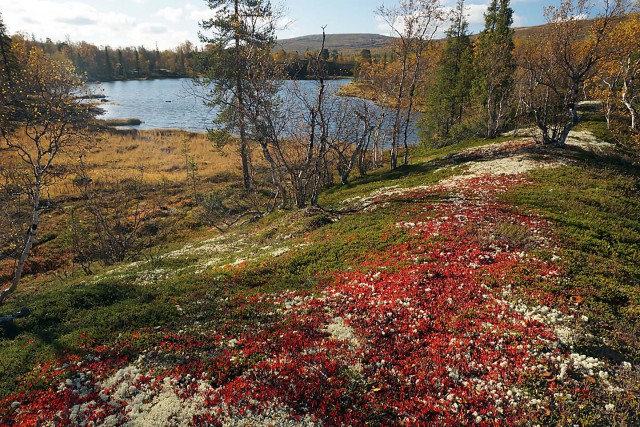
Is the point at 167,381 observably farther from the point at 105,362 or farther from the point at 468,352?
the point at 468,352

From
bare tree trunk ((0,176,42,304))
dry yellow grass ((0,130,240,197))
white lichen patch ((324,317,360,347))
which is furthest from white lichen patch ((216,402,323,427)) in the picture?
dry yellow grass ((0,130,240,197))

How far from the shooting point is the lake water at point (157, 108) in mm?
88500

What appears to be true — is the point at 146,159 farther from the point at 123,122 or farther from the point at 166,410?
the point at 166,410

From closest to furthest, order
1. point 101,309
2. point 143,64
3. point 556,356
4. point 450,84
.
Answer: point 556,356 → point 101,309 → point 450,84 → point 143,64

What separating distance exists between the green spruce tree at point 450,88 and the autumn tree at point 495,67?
226cm

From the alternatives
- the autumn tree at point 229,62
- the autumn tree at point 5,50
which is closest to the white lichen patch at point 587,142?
the autumn tree at point 229,62

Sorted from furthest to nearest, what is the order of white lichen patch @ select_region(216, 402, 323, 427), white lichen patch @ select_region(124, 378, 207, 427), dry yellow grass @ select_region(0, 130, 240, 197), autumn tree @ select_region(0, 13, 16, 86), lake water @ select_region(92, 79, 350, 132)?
1. lake water @ select_region(92, 79, 350, 132)
2. autumn tree @ select_region(0, 13, 16, 86)
3. dry yellow grass @ select_region(0, 130, 240, 197)
4. white lichen patch @ select_region(124, 378, 207, 427)
5. white lichen patch @ select_region(216, 402, 323, 427)

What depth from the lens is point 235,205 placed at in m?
41.0

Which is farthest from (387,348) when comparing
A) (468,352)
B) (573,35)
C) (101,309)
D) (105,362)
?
(573,35)

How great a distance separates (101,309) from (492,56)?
48063mm

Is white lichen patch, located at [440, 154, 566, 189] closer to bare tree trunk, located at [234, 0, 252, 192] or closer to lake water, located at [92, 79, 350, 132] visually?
bare tree trunk, located at [234, 0, 252, 192]

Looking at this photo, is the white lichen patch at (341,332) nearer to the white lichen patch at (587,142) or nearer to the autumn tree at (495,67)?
the white lichen patch at (587,142)

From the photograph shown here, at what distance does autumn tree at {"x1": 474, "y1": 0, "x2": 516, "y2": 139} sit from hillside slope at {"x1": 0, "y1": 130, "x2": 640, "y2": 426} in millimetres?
26962

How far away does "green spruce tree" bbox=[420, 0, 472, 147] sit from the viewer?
55.1 meters
